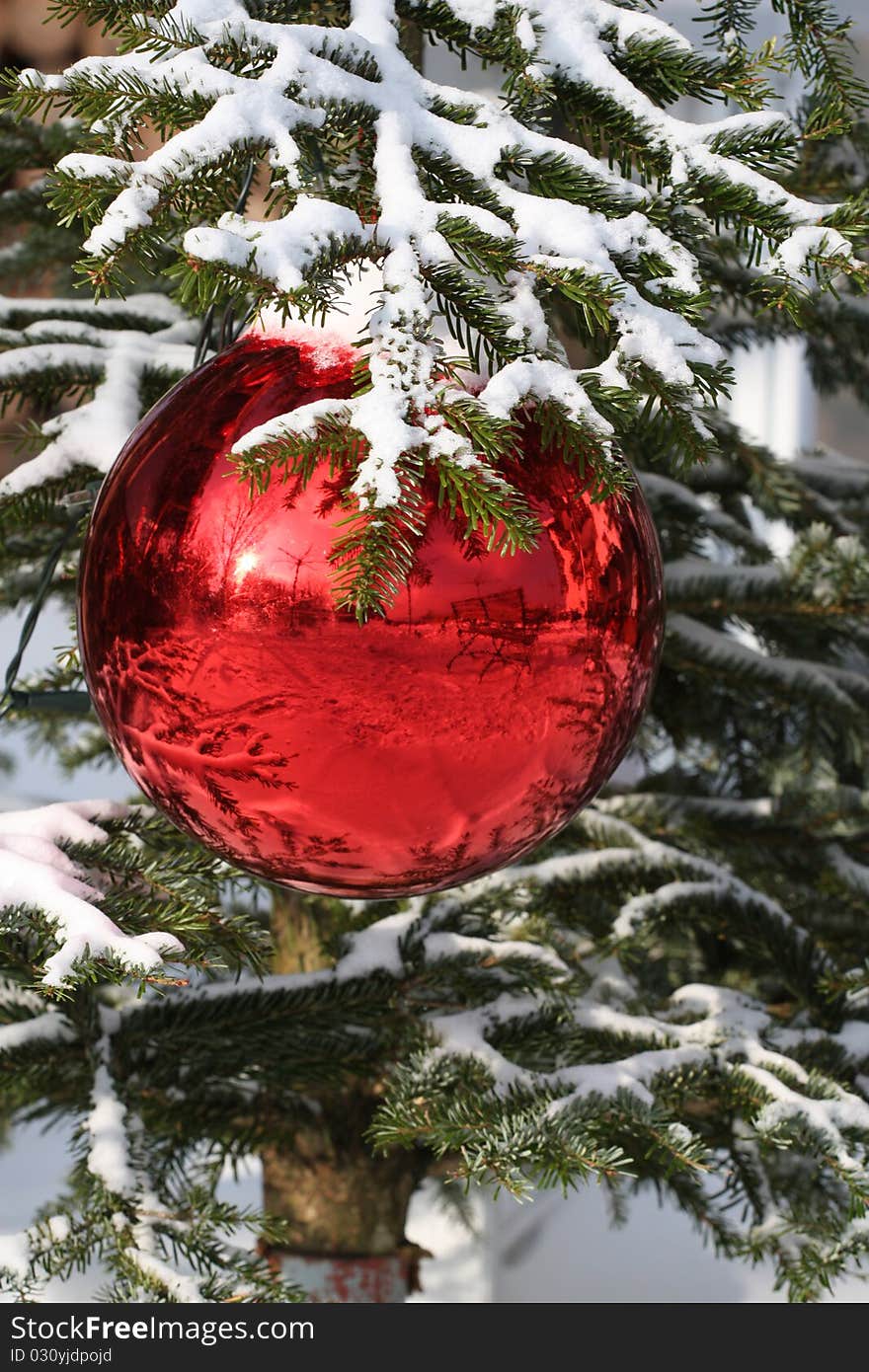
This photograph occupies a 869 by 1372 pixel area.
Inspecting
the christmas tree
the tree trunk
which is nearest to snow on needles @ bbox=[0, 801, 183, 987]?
the christmas tree

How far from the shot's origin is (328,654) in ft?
1.21

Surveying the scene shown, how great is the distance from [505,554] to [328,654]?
0.06 m

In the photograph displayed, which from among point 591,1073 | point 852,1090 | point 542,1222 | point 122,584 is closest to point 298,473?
point 122,584

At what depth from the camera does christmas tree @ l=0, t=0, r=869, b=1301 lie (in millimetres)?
357

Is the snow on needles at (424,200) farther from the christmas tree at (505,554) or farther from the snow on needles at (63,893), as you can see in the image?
the snow on needles at (63,893)

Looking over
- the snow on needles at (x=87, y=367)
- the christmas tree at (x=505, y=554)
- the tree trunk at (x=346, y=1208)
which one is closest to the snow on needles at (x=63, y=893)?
the christmas tree at (x=505, y=554)

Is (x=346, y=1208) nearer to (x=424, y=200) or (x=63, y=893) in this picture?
(x=63, y=893)

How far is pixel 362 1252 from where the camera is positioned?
90 centimetres

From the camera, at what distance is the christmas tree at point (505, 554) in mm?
357

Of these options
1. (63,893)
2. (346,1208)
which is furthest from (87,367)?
(346,1208)

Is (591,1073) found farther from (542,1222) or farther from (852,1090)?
(542,1222)

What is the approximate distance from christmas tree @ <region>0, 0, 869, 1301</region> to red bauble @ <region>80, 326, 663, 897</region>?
0.06ft

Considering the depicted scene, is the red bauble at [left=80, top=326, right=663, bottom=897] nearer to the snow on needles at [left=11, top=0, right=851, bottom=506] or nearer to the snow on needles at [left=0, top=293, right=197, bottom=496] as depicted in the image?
the snow on needles at [left=11, top=0, right=851, bottom=506]
